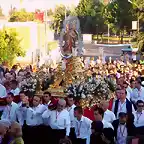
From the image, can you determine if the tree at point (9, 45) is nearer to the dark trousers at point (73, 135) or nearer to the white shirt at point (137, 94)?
the white shirt at point (137, 94)

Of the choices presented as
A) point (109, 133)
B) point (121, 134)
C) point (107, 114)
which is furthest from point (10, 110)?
point (109, 133)

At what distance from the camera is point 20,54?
3906cm

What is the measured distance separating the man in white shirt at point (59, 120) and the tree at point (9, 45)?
81.2ft

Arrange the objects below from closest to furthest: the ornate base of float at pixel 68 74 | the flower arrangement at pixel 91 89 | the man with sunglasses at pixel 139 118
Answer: the man with sunglasses at pixel 139 118 → the flower arrangement at pixel 91 89 → the ornate base of float at pixel 68 74

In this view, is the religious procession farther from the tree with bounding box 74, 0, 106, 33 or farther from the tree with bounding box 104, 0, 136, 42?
the tree with bounding box 74, 0, 106, 33

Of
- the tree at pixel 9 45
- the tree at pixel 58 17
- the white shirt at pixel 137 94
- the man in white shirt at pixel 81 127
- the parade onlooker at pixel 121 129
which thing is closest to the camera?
the parade onlooker at pixel 121 129

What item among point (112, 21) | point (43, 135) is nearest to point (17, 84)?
point (43, 135)

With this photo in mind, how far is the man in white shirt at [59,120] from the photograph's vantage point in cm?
1047

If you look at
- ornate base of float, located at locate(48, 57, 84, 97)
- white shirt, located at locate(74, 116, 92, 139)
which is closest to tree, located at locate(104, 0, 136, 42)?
ornate base of float, located at locate(48, 57, 84, 97)

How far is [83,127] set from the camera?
403 inches

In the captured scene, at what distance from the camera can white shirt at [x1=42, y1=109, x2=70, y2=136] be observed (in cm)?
1052

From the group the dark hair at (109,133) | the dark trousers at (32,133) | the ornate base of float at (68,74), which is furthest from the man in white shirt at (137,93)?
the dark hair at (109,133)

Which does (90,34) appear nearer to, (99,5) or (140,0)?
(99,5)

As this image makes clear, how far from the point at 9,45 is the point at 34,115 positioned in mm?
26116
